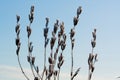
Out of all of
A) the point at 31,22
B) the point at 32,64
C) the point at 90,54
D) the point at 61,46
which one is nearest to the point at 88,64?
the point at 90,54

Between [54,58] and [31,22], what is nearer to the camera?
[54,58]

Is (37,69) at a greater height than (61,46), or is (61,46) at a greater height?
(61,46)

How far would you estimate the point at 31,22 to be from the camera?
579 cm

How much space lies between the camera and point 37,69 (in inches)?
200

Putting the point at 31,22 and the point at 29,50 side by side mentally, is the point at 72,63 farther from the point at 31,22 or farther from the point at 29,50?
the point at 31,22

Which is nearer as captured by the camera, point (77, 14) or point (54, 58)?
point (54, 58)

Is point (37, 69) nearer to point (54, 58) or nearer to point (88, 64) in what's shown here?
point (54, 58)

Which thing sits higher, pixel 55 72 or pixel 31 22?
pixel 31 22

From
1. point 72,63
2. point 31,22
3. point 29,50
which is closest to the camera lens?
point 72,63

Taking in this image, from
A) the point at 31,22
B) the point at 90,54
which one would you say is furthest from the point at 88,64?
the point at 31,22

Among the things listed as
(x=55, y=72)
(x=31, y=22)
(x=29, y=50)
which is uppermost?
(x=31, y=22)

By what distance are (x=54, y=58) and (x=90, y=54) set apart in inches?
25.6

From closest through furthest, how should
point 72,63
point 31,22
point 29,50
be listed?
point 72,63, point 29,50, point 31,22

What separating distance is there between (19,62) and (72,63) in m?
0.90
